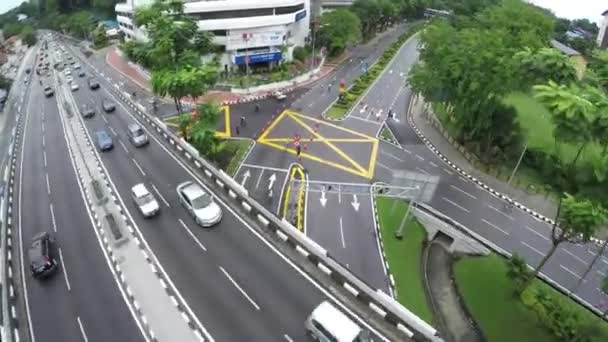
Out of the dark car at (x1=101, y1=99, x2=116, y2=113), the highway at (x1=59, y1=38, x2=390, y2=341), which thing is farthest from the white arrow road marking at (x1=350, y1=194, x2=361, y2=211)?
the dark car at (x1=101, y1=99, x2=116, y2=113)

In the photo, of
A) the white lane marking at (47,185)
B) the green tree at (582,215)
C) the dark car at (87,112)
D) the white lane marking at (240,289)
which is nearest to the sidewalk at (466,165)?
the green tree at (582,215)

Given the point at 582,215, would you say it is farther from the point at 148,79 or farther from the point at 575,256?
the point at 148,79

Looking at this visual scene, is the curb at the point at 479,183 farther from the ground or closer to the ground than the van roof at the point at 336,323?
closer to the ground

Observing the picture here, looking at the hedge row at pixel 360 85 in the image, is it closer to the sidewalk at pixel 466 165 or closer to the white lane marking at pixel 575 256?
the sidewalk at pixel 466 165

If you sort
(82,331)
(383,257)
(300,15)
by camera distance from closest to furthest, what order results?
1. (82,331)
2. (383,257)
3. (300,15)

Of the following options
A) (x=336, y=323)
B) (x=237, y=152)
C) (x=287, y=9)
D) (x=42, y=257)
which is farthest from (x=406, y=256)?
(x=287, y=9)

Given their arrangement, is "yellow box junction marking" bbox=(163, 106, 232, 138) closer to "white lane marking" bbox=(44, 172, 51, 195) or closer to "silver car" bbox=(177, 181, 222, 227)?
"white lane marking" bbox=(44, 172, 51, 195)
